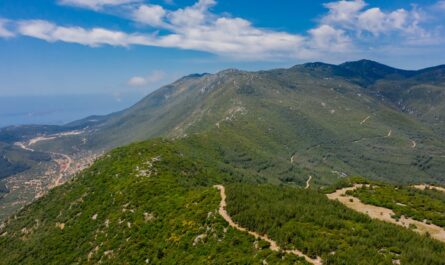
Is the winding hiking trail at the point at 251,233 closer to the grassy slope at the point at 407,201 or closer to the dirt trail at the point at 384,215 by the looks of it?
→ the dirt trail at the point at 384,215

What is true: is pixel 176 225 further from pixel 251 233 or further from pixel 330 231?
pixel 330 231

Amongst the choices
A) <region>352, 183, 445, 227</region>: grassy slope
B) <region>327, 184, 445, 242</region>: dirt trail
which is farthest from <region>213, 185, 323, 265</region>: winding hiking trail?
<region>352, 183, 445, 227</region>: grassy slope

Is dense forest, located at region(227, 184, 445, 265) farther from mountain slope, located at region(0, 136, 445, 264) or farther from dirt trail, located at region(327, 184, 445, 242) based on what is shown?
dirt trail, located at region(327, 184, 445, 242)

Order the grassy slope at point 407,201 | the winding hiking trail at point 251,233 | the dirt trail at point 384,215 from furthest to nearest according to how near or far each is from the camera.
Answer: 1. the grassy slope at point 407,201
2. the dirt trail at point 384,215
3. the winding hiking trail at point 251,233

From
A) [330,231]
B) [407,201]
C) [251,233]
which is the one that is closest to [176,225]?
[251,233]

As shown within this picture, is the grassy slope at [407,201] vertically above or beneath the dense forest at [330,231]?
beneath

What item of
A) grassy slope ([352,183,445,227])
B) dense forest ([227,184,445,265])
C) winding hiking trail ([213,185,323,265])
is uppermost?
dense forest ([227,184,445,265])

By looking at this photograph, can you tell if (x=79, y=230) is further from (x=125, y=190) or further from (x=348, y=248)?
(x=348, y=248)

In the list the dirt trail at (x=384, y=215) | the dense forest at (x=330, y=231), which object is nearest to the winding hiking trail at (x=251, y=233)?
the dense forest at (x=330, y=231)
